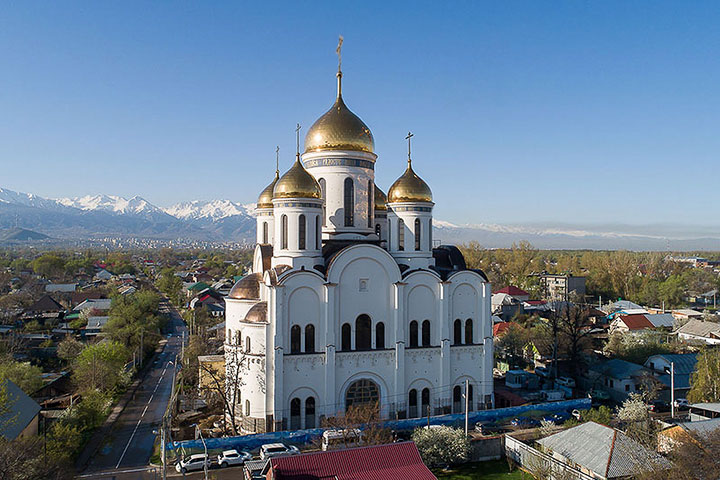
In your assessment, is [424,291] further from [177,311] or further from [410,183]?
[177,311]

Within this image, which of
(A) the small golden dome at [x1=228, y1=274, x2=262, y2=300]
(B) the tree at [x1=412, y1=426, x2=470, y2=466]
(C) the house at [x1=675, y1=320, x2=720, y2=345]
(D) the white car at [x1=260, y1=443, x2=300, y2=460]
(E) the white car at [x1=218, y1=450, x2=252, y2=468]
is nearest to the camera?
(B) the tree at [x1=412, y1=426, x2=470, y2=466]

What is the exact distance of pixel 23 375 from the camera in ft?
86.3

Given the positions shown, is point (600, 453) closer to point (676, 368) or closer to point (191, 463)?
point (191, 463)

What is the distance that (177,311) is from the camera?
6462 cm

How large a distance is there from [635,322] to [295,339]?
34308 mm

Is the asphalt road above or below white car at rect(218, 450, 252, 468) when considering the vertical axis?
below

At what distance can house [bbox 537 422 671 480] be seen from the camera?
15.9 metres

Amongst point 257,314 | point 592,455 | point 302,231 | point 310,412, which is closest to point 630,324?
point 592,455

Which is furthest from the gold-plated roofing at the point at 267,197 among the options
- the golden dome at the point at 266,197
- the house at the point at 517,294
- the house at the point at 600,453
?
the house at the point at 517,294

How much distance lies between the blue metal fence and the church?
4.73 feet

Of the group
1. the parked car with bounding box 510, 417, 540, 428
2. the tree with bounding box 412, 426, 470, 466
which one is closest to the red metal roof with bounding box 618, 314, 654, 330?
the parked car with bounding box 510, 417, 540, 428

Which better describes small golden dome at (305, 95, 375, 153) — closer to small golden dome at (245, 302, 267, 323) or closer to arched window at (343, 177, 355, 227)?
arched window at (343, 177, 355, 227)

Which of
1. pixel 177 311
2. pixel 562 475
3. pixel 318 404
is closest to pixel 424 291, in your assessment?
pixel 318 404

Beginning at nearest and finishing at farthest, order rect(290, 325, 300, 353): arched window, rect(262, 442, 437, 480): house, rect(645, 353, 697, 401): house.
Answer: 1. rect(262, 442, 437, 480): house
2. rect(290, 325, 300, 353): arched window
3. rect(645, 353, 697, 401): house
